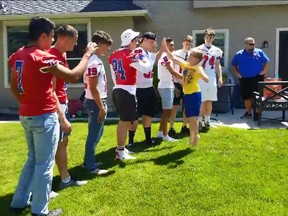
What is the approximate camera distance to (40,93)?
140 inches

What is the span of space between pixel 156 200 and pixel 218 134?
306 centimetres

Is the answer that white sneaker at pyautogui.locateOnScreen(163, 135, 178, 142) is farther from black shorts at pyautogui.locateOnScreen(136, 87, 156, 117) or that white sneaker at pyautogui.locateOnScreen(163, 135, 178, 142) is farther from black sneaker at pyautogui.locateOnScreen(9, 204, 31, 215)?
black sneaker at pyautogui.locateOnScreen(9, 204, 31, 215)

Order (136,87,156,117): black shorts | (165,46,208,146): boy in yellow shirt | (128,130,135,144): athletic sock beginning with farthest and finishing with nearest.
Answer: (128,130,135,144): athletic sock → (136,87,156,117): black shorts → (165,46,208,146): boy in yellow shirt

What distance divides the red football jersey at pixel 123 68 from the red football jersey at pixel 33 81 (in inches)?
71.5

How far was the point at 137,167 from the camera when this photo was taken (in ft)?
17.5

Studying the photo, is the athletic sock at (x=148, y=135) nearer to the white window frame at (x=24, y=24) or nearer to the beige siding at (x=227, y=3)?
the white window frame at (x=24, y=24)

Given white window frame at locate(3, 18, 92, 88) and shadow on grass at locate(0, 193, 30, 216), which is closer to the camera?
shadow on grass at locate(0, 193, 30, 216)

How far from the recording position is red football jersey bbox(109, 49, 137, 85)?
5.34 m

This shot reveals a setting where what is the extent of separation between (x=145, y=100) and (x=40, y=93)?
116 inches

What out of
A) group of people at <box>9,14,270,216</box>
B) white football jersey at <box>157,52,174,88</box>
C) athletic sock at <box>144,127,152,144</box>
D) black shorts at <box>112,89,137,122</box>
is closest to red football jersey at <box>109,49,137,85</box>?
group of people at <box>9,14,270,216</box>

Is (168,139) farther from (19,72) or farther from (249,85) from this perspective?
(19,72)

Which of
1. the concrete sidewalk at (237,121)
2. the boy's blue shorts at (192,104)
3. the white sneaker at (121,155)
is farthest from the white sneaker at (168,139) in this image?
the concrete sidewalk at (237,121)

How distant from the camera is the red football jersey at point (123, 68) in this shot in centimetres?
534

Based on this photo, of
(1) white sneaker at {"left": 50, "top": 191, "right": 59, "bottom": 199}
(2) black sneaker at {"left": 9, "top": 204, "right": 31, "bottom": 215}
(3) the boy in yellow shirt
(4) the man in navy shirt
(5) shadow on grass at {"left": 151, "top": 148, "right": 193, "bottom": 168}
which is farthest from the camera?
(4) the man in navy shirt
